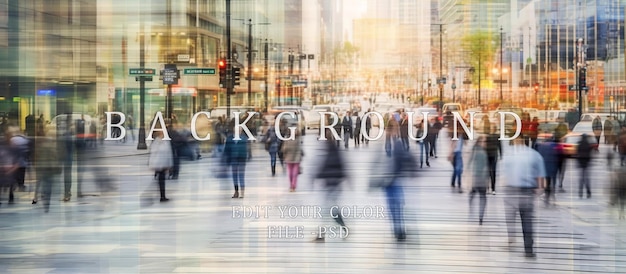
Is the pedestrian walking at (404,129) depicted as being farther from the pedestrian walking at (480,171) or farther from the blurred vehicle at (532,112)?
the blurred vehicle at (532,112)

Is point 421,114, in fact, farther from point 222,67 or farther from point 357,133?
point 222,67

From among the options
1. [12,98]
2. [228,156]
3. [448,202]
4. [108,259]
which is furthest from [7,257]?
[448,202]

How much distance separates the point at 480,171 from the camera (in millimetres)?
8703

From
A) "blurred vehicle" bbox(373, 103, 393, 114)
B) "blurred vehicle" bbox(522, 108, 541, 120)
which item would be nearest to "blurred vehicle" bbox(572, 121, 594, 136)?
"blurred vehicle" bbox(522, 108, 541, 120)

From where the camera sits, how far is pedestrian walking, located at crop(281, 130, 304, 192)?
8422 millimetres

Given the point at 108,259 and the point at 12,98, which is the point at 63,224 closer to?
the point at 12,98

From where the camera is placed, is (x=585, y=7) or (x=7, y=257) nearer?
(x=7, y=257)

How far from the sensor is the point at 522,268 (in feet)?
20.2

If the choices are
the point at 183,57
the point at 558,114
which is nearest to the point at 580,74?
the point at 558,114

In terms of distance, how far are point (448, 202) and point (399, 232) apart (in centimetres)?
249

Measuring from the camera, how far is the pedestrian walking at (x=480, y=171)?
7.73 m

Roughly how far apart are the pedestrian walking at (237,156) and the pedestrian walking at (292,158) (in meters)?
0.56

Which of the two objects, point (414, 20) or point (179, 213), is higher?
point (414, 20)

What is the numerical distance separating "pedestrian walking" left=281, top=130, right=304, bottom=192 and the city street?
111mm
